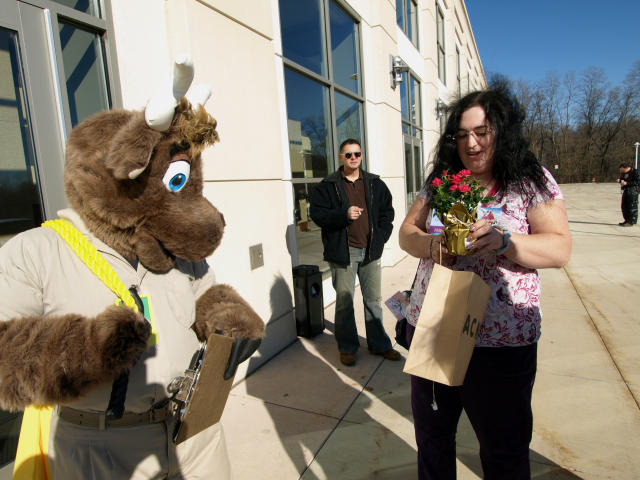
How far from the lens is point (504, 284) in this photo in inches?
64.9

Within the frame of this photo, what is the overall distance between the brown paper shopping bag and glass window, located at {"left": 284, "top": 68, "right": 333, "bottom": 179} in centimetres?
381

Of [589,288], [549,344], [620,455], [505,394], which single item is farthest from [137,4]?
[589,288]

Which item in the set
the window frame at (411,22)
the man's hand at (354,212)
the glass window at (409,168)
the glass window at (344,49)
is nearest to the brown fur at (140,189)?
the man's hand at (354,212)

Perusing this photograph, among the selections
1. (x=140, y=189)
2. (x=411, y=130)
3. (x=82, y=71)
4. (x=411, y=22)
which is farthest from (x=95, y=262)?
(x=411, y=22)

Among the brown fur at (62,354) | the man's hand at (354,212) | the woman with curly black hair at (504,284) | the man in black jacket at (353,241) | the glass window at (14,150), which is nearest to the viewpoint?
the brown fur at (62,354)

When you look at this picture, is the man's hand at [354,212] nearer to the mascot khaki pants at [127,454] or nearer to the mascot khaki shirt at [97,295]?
the mascot khaki shirt at [97,295]

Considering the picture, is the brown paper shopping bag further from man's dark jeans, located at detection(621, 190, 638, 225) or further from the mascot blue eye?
man's dark jeans, located at detection(621, 190, 638, 225)

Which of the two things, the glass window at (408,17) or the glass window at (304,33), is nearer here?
the glass window at (304,33)

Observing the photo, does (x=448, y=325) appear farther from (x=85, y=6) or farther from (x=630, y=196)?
(x=630, y=196)

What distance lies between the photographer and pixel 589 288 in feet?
19.6

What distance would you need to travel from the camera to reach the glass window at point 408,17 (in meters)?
9.98

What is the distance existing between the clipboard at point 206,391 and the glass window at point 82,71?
1.87 metres

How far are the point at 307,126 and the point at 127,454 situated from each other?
495cm

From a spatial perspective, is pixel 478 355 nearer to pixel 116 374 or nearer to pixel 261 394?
pixel 116 374
